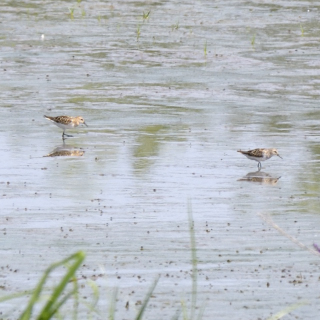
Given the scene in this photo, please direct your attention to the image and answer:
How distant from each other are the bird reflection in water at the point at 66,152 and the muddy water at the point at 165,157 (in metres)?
0.07

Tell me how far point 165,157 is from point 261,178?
7.04 ft

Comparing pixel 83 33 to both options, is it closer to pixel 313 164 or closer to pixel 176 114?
pixel 176 114

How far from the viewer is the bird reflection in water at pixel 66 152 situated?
1722 cm

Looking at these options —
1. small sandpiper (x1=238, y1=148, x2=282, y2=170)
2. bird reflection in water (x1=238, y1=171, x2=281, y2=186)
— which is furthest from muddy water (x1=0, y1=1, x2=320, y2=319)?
small sandpiper (x1=238, y1=148, x2=282, y2=170)

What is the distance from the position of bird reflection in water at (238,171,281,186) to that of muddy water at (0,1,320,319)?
57mm

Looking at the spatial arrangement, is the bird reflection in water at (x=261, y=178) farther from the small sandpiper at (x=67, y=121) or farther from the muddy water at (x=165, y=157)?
the small sandpiper at (x=67, y=121)

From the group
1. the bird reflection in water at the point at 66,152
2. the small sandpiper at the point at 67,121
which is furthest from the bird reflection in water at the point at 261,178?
the small sandpiper at the point at 67,121

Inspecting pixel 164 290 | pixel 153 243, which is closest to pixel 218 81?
pixel 153 243

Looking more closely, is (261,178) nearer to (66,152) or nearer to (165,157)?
(165,157)

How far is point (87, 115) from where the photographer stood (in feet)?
70.3

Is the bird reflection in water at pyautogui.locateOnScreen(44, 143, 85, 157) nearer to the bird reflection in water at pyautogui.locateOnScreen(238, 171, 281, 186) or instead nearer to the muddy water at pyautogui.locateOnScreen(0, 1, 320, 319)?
the muddy water at pyautogui.locateOnScreen(0, 1, 320, 319)

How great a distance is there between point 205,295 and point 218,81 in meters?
16.2

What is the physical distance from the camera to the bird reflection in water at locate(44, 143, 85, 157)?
17.2 meters

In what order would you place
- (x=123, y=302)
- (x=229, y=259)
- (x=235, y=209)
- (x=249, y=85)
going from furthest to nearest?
(x=249, y=85), (x=235, y=209), (x=229, y=259), (x=123, y=302)
